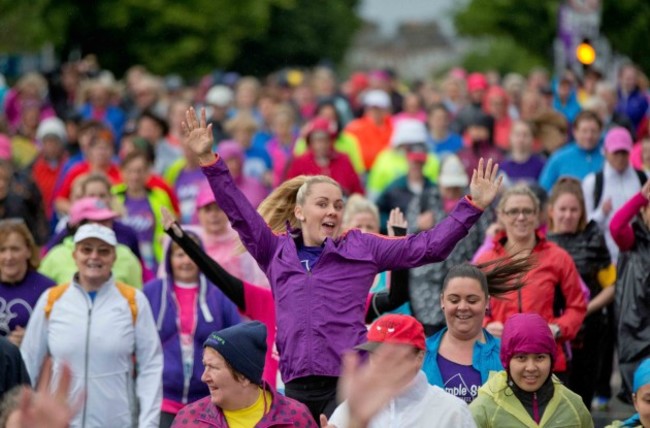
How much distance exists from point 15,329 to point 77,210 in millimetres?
1489

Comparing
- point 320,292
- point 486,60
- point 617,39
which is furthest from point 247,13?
point 320,292

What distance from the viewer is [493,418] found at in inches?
371

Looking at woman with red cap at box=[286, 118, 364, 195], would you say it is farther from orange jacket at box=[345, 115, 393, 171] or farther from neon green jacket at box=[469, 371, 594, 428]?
neon green jacket at box=[469, 371, 594, 428]

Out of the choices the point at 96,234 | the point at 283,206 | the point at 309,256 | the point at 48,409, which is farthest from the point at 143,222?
the point at 48,409

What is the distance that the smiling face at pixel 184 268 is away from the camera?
1158cm

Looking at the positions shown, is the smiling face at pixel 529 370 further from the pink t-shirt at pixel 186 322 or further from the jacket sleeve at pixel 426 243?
the pink t-shirt at pixel 186 322

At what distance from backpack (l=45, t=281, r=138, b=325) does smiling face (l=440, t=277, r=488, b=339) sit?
205 centimetres

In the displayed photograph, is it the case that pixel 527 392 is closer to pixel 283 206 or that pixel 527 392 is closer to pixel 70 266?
pixel 283 206

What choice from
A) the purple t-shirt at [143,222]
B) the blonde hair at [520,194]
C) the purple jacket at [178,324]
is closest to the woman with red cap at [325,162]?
the purple t-shirt at [143,222]

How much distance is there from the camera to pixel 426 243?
9547mm

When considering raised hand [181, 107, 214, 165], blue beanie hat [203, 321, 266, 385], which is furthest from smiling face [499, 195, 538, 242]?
blue beanie hat [203, 321, 266, 385]

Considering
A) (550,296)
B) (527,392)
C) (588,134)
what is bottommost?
(527,392)

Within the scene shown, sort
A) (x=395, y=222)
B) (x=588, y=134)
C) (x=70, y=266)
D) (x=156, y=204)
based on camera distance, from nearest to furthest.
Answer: (x=395, y=222) < (x=70, y=266) < (x=156, y=204) < (x=588, y=134)

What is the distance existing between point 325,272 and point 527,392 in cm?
127
